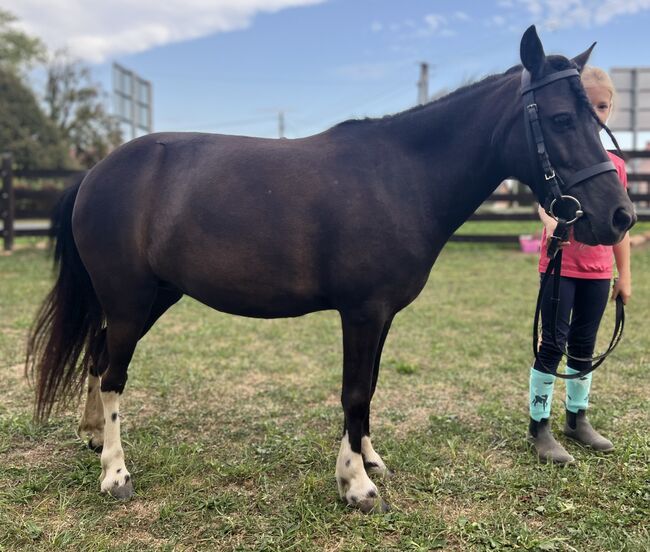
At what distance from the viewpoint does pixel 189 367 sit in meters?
4.38

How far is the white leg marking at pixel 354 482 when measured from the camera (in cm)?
238

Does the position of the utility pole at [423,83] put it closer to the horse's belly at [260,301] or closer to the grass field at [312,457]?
the grass field at [312,457]

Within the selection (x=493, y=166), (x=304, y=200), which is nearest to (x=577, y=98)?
(x=493, y=166)

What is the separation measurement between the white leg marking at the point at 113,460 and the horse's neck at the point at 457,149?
189 centimetres

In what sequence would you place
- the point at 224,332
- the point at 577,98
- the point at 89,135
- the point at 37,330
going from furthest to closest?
the point at 89,135, the point at 224,332, the point at 37,330, the point at 577,98

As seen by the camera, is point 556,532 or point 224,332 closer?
point 556,532

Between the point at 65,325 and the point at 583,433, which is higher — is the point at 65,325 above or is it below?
above

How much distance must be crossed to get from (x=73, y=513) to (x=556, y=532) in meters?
2.12

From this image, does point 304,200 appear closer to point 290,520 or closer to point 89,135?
point 290,520

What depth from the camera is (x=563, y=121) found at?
7.11ft

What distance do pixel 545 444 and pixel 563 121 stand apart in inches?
68.7

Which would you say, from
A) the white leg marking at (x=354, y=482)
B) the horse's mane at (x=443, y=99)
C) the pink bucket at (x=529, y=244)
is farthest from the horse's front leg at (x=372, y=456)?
the pink bucket at (x=529, y=244)

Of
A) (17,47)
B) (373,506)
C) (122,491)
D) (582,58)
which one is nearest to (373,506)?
(373,506)

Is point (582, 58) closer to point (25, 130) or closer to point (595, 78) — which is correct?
point (595, 78)
